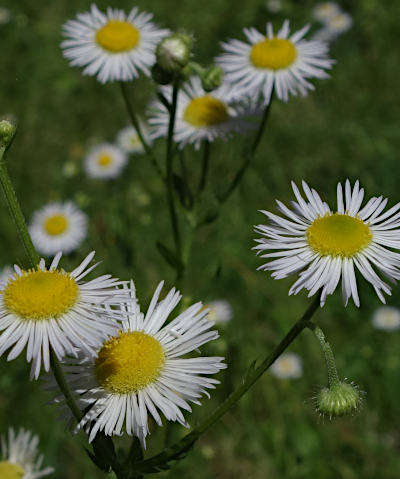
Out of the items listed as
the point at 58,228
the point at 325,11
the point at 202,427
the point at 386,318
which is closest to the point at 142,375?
the point at 202,427

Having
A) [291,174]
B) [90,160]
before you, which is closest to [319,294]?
[291,174]

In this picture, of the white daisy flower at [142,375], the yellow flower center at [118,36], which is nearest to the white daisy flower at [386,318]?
the yellow flower center at [118,36]

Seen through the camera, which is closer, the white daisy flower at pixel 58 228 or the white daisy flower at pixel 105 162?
the white daisy flower at pixel 58 228

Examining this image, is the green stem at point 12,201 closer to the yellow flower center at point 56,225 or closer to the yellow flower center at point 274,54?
the yellow flower center at point 274,54

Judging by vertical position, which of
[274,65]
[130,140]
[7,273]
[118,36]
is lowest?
[7,273]

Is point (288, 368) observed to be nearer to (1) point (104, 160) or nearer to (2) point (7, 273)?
(2) point (7, 273)

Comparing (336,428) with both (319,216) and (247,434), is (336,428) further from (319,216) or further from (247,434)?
(319,216)
